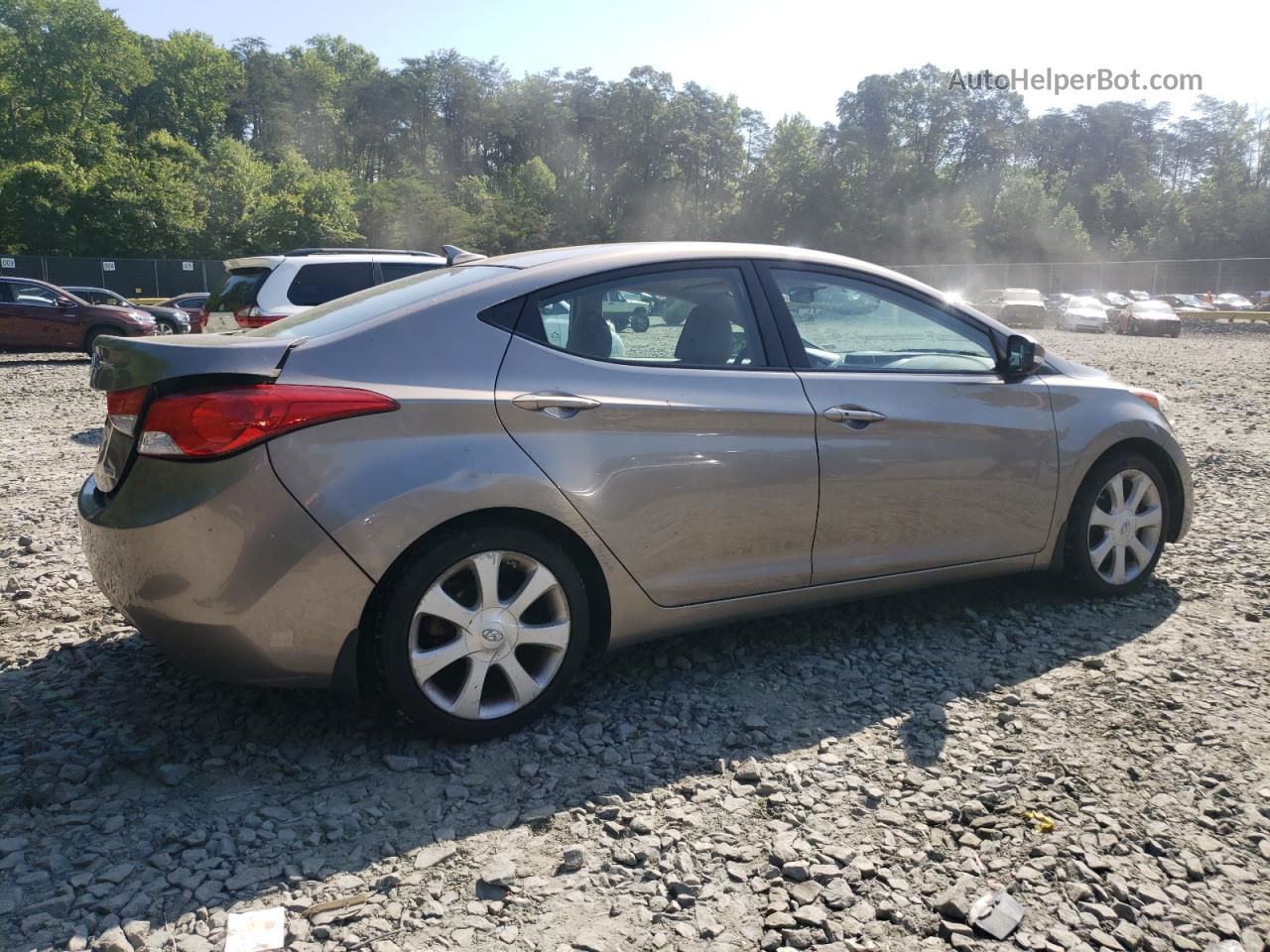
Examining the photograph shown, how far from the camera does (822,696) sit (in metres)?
3.61

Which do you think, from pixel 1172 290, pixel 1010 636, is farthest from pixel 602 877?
pixel 1172 290

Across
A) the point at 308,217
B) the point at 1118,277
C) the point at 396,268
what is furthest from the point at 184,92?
the point at 396,268

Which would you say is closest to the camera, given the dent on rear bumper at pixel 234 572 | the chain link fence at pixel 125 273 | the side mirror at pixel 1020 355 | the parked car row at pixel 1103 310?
the dent on rear bumper at pixel 234 572

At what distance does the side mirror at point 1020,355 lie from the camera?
167 inches

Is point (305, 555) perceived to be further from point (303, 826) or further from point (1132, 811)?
point (1132, 811)

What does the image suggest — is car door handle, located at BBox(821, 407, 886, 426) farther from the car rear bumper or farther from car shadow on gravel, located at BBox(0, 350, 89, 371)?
the car rear bumper

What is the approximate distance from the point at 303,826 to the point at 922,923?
1628mm

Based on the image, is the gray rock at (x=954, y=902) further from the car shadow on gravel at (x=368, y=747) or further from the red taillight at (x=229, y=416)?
the red taillight at (x=229, y=416)

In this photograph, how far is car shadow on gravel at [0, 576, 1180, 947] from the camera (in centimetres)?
258

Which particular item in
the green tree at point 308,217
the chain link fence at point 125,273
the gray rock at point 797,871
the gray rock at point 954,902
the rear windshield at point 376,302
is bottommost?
the gray rock at point 954,902

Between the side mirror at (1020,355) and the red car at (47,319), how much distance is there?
725 inches

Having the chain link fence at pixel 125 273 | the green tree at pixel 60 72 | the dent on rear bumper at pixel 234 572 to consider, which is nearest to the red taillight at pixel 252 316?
the dent on rear bumper at pixel 234 572

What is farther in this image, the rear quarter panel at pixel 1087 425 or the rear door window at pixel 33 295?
the rear door window at pixel 33 295

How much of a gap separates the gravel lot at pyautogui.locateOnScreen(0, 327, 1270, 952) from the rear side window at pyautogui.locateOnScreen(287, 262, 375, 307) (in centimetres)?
569
